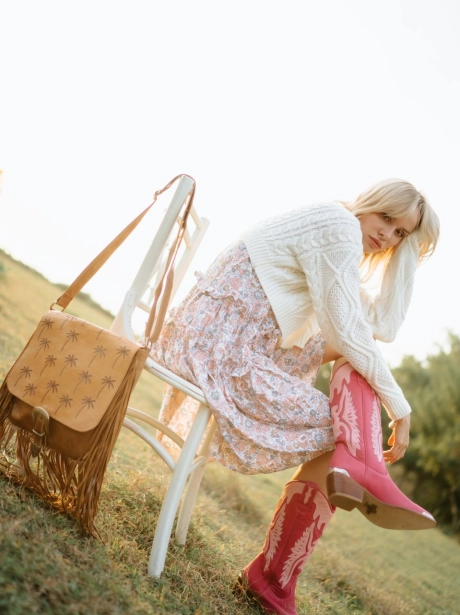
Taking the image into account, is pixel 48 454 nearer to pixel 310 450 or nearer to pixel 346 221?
pixel 310 450

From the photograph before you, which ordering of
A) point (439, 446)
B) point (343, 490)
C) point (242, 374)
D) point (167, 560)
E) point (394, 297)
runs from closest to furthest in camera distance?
point (343, 490) → point (242, 374) → point (167, 560) → point (394, 297) → point (439, 446)

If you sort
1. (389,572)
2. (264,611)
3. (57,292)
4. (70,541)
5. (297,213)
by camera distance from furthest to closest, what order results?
(57,292) < (389,572) < (297,213) < (264,611) < (70,541)

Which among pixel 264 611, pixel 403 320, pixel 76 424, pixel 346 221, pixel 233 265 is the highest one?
pixel 346 221

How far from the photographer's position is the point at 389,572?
13.1 feet

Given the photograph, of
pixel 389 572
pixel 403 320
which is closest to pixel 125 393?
pixel 403 320

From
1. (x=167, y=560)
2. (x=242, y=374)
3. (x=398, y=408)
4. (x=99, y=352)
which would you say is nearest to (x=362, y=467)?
(x=398, y=408)

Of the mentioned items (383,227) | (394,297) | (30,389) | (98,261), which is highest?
(383,227)

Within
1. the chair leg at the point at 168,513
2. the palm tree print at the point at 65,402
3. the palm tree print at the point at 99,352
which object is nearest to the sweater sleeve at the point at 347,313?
the chair leg at the point at 168,513

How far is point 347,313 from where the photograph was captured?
1913mm

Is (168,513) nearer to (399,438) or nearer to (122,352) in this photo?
(122,352)

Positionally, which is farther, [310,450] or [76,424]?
[310,450]

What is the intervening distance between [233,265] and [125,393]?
62 cm

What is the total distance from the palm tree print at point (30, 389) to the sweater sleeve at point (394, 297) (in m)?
1.37

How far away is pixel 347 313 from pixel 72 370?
0.92m
